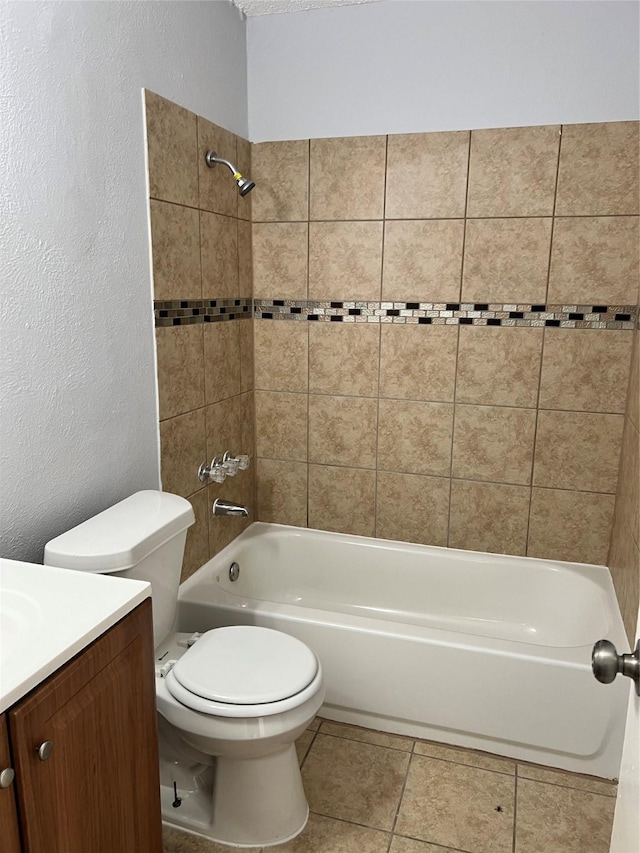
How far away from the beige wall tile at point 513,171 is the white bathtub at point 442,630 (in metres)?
1.33

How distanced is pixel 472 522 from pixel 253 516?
0.95 meters

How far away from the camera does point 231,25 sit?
2.41m

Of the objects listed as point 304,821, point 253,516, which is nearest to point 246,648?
point 304,821

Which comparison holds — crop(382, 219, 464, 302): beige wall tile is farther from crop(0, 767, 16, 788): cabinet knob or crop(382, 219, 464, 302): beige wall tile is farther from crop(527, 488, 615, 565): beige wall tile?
crop(0, 767, 16, 788): cabinet knob

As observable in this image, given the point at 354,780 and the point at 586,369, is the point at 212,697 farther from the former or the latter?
the point at 586,369

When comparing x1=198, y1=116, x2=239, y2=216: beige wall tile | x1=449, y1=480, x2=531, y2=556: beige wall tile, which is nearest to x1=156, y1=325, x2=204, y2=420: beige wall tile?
x1=198, y1=116, x2=239, y2=216: beige wall tile

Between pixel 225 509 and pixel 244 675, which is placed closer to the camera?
pixel 244 675

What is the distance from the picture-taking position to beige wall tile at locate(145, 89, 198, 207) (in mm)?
1966

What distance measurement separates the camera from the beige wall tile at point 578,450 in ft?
7.98

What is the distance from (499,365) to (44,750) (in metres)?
1.98

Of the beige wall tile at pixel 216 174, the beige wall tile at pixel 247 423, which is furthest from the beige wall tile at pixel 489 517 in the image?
the beige wall tile at pixel 216 174

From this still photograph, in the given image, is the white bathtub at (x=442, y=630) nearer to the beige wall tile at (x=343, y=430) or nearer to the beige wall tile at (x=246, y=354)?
the beige wall tile at (x=343, y=430)

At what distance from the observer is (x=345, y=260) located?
8.52 ft

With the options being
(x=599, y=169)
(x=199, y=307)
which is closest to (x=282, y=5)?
(x=199, y=307)
